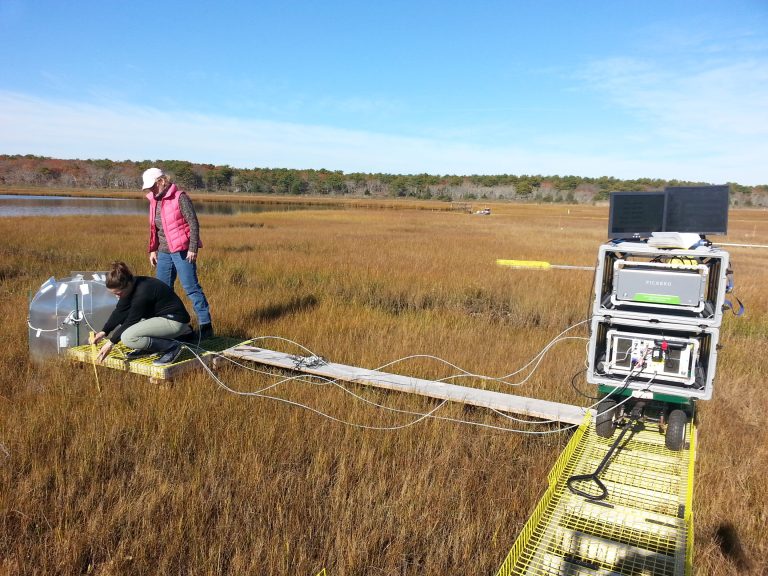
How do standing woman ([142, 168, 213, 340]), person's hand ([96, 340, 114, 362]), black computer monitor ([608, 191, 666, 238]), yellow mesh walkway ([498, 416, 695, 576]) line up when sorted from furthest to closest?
standing woman ([142, 168, 213, 340]), person's hand ([96, 340, 114, 362]), black computer monitor ([608, 191, 666, 238]), yellow mesh walkway ([498, 416, 695, 576])

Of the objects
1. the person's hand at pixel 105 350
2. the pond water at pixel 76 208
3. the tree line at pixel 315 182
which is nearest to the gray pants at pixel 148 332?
the person's hand at pixel 105 350

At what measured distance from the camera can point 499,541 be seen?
2699 millimetres

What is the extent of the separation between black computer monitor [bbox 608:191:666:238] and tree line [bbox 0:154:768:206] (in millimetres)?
126352

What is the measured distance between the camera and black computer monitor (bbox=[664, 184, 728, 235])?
11.8ft

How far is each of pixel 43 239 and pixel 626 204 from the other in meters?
16.2

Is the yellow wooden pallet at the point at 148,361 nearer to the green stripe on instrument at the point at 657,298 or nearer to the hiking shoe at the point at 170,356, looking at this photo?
the hiking shoe at the point at 170,356

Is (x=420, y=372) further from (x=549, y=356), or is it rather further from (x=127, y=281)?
(x=127, y=281)

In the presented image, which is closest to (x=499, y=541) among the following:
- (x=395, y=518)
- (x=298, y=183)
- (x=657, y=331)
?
(x=395, y=518)

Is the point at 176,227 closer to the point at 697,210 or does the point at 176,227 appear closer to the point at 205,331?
the point at 205,331

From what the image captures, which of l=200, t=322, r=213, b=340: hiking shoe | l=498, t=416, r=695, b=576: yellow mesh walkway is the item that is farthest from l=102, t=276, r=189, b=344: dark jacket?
l=498, t=416, r=695, b=576: yellow mesh walkway

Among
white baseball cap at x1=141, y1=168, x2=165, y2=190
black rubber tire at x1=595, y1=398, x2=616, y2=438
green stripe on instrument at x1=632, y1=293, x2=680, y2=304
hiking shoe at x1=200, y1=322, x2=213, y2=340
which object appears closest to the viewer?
green stripe on instrument at x1=632, y1=293, x2=680, y2=304

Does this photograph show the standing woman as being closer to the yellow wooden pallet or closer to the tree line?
the yellow wooden pallet

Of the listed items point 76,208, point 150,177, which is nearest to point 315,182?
point 76,208

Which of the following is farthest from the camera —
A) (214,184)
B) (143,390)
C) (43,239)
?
(214,184)
